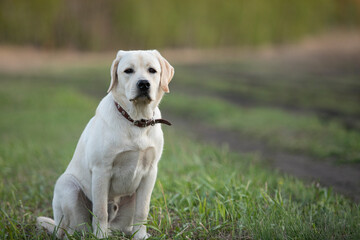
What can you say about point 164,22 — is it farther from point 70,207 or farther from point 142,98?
point 70,207

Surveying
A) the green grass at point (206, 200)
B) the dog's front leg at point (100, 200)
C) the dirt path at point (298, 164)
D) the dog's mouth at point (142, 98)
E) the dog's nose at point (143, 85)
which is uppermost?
the dog's nose at point (143, 85)

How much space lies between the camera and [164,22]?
27.9 metres

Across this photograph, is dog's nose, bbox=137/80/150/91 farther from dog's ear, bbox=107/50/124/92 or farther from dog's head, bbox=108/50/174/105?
dog's ear, bbox=107/50/124/92

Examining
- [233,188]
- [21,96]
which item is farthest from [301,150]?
[21,96]

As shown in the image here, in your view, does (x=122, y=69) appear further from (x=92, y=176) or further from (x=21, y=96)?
(x=21, y=96)

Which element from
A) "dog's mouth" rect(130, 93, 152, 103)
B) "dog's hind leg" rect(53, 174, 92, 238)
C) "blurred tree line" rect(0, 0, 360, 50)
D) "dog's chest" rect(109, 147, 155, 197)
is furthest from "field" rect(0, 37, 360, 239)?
"blurred tree line" rect(0, 0, 360, 50)

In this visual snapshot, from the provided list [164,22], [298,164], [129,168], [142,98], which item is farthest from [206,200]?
[164,22]

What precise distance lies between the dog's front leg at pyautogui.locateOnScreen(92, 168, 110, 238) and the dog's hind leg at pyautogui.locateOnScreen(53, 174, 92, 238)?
0.34 feet

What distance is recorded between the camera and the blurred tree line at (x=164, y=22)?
23997mm

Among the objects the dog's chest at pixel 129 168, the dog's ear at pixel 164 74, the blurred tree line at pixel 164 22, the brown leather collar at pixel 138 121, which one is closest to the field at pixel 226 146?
the dog's chest at pixel 129 168

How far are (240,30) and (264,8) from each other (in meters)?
2.76

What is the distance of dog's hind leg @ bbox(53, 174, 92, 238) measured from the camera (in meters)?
3.02

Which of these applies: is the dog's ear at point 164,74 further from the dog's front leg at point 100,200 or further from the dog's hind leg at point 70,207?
the dog's hind leg at point 70,207

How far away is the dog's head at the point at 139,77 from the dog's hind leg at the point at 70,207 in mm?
870
